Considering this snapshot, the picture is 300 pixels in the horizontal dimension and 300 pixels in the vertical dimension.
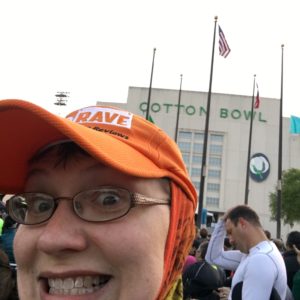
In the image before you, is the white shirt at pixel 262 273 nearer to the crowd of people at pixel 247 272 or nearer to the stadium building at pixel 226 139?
the crowd of people at pixel 247 272

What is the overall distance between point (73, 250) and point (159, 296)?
273mm

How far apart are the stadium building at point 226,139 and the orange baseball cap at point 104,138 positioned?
184 feet

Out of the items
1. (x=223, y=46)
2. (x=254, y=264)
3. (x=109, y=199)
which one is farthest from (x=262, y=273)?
(x=223, y=46)

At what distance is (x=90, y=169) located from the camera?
1.16 m

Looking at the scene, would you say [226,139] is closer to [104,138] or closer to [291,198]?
[291,198]

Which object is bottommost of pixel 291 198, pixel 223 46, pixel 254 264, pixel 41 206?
pixel 254 264

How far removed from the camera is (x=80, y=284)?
1.08 m

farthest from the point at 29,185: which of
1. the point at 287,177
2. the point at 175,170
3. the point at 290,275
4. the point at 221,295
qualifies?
the point at 287,177

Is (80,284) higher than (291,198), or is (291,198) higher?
(291,198)

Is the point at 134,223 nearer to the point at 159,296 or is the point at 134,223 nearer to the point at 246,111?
the point at 159,296

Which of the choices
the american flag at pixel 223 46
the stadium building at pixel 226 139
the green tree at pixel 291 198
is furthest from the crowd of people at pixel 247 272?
the stadium building at pixel 226 139

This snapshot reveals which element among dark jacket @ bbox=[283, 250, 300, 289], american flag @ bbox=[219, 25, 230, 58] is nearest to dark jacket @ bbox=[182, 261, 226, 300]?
dark jacket @ bbox=[283, 250, 300, 289]

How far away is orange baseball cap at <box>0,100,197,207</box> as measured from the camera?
109 centimetres

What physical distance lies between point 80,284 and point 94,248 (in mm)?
96
